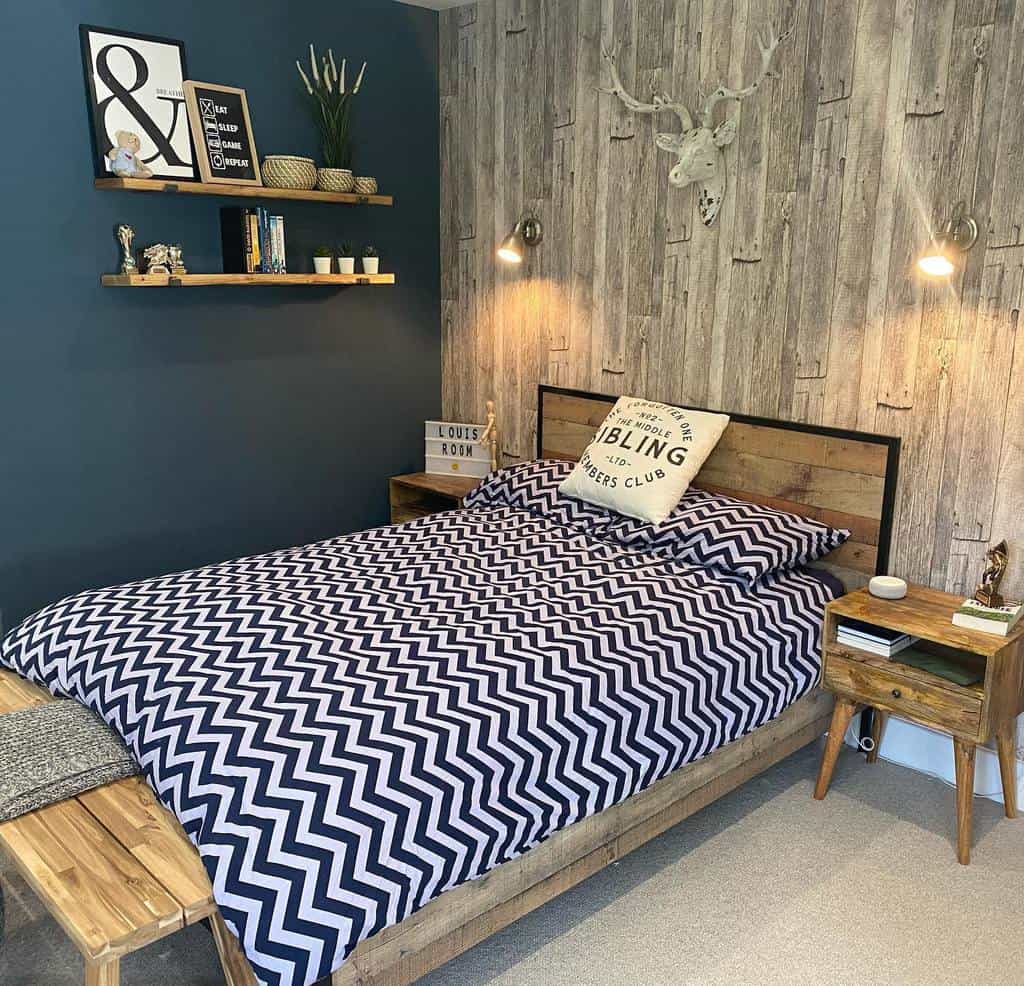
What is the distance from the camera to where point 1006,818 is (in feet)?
9.36

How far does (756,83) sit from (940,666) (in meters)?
1.78

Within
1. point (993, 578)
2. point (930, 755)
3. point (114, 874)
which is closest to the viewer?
point (114, 874)

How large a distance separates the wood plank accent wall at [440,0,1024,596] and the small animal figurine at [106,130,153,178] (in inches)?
52.4

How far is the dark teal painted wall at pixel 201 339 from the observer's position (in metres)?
3.19

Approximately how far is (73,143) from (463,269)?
1549 mm

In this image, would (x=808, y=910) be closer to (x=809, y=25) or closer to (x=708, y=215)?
(x=708, y=215)

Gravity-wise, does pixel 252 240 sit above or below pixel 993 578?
above

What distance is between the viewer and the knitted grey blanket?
6.70 feet

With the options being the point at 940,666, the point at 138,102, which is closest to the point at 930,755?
the point at 940,666

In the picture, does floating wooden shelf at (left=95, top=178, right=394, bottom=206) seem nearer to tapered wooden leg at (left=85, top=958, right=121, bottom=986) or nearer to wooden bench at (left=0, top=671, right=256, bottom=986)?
wooden bench at (left=0, top=671, right=256, bottom=986)

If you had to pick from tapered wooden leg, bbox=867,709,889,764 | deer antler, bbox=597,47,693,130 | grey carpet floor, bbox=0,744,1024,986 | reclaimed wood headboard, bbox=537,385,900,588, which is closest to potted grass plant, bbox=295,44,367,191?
deer antler, bbox=597,47,693,130

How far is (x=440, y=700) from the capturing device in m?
2.16

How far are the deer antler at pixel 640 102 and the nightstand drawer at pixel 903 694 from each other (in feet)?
5.72

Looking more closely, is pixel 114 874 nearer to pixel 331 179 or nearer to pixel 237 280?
pixel 237 280
